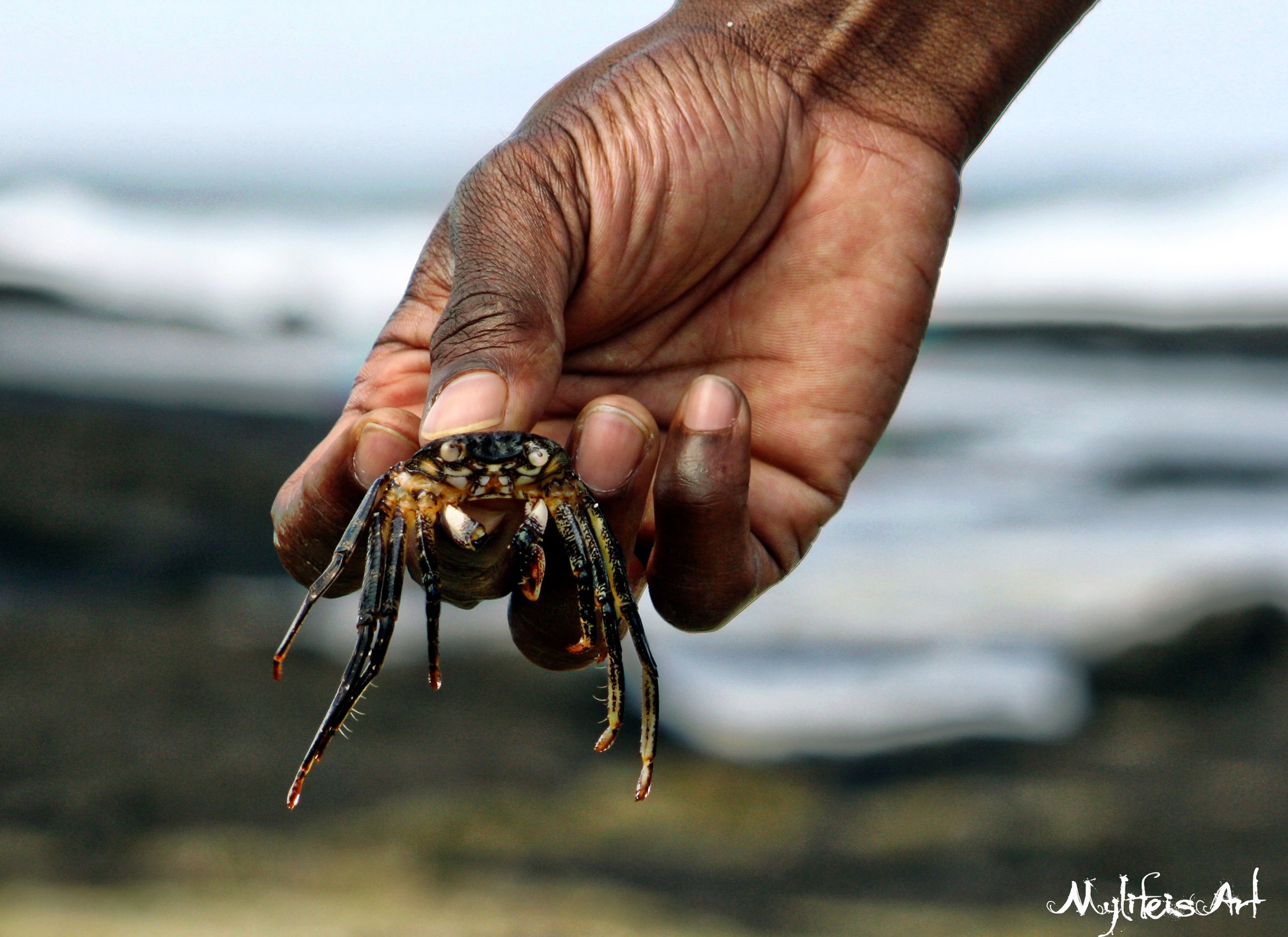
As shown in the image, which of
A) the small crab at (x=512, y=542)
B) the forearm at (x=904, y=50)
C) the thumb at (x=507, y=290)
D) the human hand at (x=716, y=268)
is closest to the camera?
the small crab at (x=512, y=542)

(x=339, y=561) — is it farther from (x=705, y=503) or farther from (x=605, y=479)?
(x=705, y=503)

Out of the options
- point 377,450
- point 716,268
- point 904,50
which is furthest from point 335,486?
point 904,50

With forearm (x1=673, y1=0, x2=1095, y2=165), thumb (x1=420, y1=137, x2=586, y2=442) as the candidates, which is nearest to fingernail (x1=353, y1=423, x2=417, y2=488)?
thumb (x1=420, y1=137, x2=586, y2=442)

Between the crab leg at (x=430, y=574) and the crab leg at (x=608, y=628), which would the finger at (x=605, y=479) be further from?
the crab leg at (x=430, y=574)

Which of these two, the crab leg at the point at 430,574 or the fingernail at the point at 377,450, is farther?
the fingernail at the point at 377,450

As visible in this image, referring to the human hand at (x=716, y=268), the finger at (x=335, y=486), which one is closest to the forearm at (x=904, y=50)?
the human hand at (x=716, y=268)

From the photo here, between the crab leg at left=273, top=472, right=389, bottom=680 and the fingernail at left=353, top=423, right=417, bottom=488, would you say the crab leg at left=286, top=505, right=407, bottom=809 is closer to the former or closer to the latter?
the crab leg at left=273, top=472, right=389, bottom=680
